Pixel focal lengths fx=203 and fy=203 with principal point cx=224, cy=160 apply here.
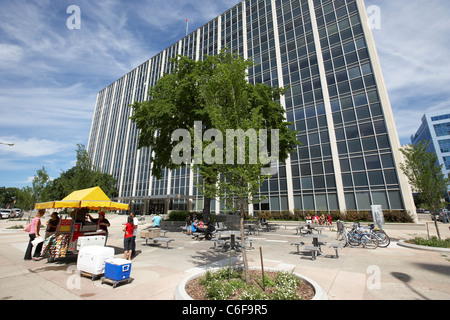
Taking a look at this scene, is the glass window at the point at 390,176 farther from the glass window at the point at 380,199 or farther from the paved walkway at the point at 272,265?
the paved walkway at the point at 272,265

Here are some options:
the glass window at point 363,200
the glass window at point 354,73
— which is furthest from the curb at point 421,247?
the glass window at point 354,73

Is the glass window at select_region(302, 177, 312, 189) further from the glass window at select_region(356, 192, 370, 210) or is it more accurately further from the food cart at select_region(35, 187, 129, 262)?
the food cart at select_region(35, 187, 129, 262)

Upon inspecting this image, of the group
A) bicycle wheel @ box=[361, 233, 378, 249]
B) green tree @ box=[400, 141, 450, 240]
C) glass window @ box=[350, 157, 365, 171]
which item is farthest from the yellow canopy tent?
glass window @ box=[350, 157, 365, 171]

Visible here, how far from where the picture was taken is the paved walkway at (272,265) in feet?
16.2

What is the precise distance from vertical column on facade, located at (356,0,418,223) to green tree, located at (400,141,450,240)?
1163 cm

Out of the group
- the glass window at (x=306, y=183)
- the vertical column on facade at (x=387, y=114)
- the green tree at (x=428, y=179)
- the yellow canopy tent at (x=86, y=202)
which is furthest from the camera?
the glass window at (x=306, y=183)

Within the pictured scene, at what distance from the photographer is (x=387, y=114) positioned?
83.4 ft

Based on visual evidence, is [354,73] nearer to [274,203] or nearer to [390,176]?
[390,176]

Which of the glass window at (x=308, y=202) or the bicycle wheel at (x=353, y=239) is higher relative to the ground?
the glass window at (x=308, y=202)

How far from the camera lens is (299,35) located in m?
34.0

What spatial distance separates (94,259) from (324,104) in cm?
3220

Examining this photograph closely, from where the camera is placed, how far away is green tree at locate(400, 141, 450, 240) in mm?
12188

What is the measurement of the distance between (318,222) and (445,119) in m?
105

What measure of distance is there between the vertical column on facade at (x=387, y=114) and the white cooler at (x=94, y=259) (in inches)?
1110
